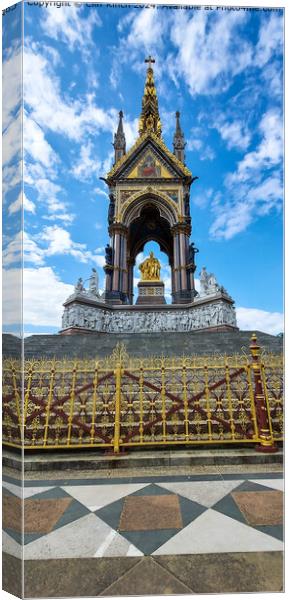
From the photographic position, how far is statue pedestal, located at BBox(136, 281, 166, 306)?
16.5 meters

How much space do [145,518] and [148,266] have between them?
54.4 feet

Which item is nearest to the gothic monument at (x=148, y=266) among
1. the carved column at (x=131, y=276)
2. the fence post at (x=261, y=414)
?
the carved column at (x=131, y=276)

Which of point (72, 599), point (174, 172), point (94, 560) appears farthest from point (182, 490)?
point (174, 172)

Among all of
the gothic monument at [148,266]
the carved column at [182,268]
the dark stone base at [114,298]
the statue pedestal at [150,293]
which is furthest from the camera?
the statue pedestal at [150,293]

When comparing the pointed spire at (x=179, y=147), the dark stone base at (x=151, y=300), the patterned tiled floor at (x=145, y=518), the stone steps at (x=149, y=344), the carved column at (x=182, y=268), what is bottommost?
the patterned tiled floor at (x=145, y=518)

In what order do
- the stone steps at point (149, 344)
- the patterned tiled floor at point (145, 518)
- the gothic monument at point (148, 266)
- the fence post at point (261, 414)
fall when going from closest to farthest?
the patterned tiled floor at point (145, 518), the fence post at point (261, 414), the stone steps at point (149, 344), the gothic monument at point (148, 266)

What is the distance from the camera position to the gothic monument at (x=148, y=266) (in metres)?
13.4

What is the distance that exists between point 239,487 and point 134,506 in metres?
1.01

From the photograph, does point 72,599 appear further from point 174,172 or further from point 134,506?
point 174,172

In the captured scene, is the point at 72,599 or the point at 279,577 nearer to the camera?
the point at 72,599

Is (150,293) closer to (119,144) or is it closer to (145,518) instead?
(119,144)

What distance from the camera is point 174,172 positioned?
17.7 metres

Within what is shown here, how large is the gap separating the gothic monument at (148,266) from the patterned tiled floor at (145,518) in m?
10.7

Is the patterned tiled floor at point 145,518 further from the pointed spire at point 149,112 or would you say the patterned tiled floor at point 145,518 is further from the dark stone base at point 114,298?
the pointed spire at point 149,112
